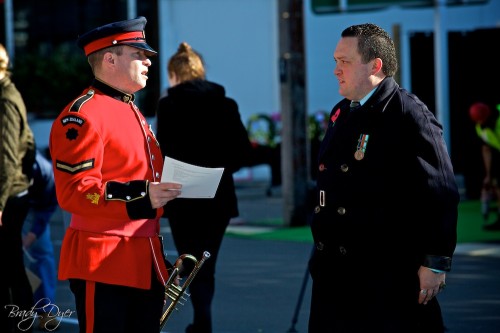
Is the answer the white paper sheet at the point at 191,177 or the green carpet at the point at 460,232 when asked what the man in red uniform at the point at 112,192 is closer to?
the white paper sheet at the point at 191,177

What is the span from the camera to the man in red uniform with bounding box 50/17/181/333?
4594 mm

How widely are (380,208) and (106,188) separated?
112 cm

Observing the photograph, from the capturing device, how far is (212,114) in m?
7.19

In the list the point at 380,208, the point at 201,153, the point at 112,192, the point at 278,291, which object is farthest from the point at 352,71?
the point at 278,291

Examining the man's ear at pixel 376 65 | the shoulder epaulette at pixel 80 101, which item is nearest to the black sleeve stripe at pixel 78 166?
the shoulder epaulette at pixel 80 101

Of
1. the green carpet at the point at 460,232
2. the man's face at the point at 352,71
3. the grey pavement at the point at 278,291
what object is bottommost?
the green carpet at the point at 460,232

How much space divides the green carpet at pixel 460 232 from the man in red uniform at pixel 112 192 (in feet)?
27.0

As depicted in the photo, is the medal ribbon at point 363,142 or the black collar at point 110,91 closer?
the medal ribbon at point 363,142

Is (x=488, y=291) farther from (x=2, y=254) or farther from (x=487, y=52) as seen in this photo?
(x=487, y=52)

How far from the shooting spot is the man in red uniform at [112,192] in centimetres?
459

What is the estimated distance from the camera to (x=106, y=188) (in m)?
4.58

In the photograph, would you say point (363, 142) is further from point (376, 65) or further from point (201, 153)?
point (201, 153)

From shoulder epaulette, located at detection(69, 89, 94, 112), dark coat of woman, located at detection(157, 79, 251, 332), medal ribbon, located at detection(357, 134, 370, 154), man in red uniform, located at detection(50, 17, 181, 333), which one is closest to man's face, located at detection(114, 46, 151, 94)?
man in red uniform, located at detection(50, 17, 181, 333)

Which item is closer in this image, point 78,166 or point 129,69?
point 78,166
